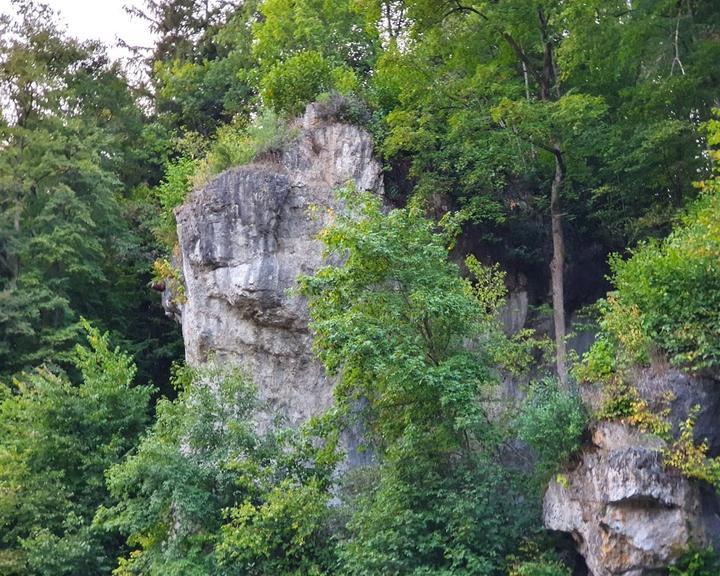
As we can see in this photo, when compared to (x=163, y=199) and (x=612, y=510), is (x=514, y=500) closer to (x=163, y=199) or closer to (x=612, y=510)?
(x=612, y=510)

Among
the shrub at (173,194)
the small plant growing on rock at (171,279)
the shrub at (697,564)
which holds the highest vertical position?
the shrub at (173,194)

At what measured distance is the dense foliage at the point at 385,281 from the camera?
1230 centimetres

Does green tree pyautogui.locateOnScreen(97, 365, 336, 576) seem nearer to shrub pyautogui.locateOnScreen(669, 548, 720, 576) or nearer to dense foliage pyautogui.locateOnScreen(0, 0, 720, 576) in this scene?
dense foliage pyautogui.locateOnScreen(0, 0, 720, 576)

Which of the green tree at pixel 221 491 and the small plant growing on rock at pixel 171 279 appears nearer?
the green tree at pixel 221 491

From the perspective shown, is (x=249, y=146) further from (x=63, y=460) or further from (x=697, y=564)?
(x=697, y=564)

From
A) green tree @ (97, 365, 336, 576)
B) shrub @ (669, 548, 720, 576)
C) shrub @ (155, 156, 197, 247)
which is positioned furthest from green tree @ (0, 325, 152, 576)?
shrub @ (669, 548, 720, 576)

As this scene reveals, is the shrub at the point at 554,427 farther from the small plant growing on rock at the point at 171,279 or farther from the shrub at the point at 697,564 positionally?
the small plant growing on rock at the point at 171,279

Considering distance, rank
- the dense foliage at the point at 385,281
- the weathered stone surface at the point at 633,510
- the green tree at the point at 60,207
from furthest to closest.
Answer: the green tree at the point at 60,207, the dense foliage at the point at 385,281, the weathered stone surface at the point at 633,510

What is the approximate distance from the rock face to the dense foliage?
0.87 metres

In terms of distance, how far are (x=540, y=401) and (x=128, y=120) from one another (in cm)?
1691

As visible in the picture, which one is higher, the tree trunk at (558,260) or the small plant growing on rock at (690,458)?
the tree trunk at (558,260)

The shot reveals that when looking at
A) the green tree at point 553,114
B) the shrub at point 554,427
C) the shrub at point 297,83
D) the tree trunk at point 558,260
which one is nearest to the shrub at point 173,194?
the shrub at point 297,83

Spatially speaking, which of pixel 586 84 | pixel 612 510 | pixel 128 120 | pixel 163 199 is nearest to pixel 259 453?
pixel 612 510

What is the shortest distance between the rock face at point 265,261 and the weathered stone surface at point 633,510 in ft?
20.0
